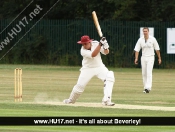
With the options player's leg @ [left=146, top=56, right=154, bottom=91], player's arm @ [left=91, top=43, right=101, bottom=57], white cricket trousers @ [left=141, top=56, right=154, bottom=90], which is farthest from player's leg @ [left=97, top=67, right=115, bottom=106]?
white cricket trousers @ [left=141, top=56, right=154, bottom=90]

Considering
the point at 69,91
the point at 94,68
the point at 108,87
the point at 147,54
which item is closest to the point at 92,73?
the point at 94,68

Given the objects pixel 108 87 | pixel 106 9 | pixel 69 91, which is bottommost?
pixel 69 91

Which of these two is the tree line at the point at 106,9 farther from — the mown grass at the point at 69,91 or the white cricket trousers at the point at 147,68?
the white cricket trousers at the point at 147,68

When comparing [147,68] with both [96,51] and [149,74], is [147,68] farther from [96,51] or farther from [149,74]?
[96,51]

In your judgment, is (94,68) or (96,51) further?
(94,68)

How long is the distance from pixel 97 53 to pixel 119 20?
75.5 feet

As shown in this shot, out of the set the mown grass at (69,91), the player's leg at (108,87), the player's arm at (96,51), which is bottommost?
the mown grass at (69,91)

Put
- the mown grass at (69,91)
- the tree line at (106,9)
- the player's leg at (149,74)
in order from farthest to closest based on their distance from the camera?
the tree line at (106,9) → the player's leg at (149,74) → the mown grass at (69,91)

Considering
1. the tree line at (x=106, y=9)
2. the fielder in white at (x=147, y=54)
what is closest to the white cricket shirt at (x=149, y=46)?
the fielder in white at (x=147, y=54)

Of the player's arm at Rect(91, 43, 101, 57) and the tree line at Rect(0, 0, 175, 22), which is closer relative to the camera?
the player's arm at Rect(91, 43, 101, 57)

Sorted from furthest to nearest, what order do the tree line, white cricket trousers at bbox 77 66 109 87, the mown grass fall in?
the tree line
white cricket trousers at bbox 77 66 109 87
the mown grass

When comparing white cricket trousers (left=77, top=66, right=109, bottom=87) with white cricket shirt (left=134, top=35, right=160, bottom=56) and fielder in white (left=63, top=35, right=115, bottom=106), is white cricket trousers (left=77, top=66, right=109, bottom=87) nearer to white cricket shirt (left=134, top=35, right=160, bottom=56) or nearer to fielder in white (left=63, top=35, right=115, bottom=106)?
fielder in white (left=63, top=35, right=115, bottom=106)

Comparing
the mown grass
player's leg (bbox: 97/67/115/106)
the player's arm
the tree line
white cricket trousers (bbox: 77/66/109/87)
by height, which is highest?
the tree line

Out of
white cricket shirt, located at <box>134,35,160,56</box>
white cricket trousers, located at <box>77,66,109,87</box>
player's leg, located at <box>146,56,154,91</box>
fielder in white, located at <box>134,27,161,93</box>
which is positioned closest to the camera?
white cricket trousers, located at <box>77,66,109,87</box>
